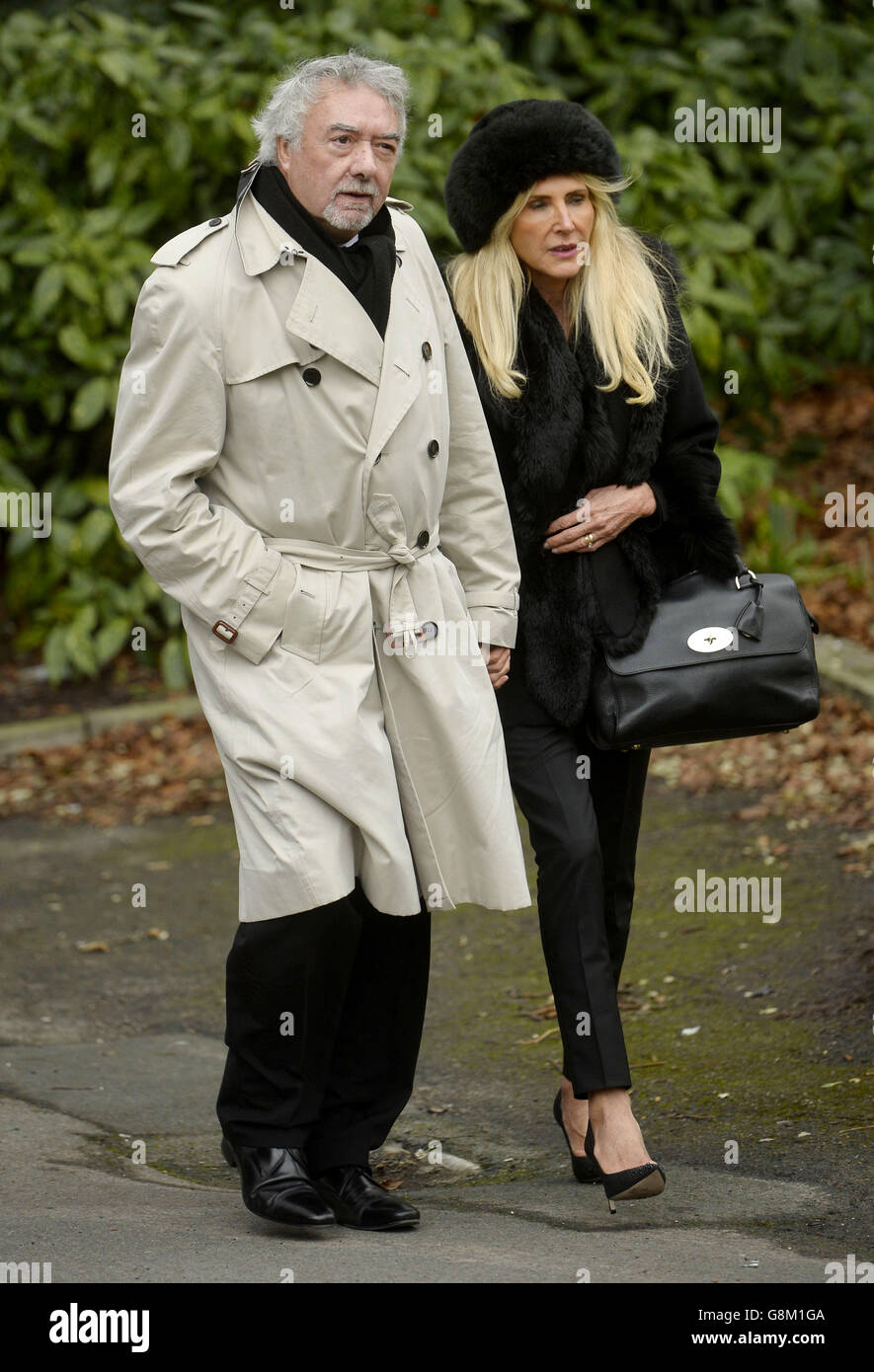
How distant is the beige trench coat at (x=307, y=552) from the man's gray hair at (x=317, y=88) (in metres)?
0.17

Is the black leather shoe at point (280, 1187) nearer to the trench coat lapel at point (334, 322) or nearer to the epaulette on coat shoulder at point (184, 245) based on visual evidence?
the trench coat lapel at point (334, 322)

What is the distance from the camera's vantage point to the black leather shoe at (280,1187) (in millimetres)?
3543

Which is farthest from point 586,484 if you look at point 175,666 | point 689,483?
point 175,666

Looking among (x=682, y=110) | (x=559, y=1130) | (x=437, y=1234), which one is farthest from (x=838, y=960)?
(x=682, y=110)

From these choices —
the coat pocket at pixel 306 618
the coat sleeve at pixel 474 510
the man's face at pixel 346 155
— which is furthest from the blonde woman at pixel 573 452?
the coat pocket at pixel 306 618

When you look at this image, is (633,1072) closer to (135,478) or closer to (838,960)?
(838,960)

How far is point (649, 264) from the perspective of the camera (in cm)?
398

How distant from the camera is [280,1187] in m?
3.58

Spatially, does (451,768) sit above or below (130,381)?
below

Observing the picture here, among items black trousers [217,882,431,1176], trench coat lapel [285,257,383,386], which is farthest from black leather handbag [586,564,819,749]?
trench coat lapel [285,257,383,386]

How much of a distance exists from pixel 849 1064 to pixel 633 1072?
526 mm

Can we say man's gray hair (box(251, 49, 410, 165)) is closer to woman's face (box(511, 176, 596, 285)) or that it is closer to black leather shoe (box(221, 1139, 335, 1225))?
woman's face (box(511, 176, 596, 285))

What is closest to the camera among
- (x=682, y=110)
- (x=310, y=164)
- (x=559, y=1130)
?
(x=310, y=164)

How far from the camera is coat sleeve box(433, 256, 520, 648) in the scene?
3.79 m
